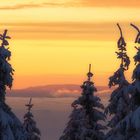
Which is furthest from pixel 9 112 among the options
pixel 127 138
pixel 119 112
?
pixel 119 112

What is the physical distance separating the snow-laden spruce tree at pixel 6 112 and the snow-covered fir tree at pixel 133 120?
4279 millimetres

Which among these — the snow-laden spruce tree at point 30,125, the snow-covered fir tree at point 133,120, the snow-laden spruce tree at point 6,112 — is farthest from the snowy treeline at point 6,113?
the snow-laden spruce tree at point 30,125

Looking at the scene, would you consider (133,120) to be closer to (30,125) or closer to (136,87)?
(136,87)

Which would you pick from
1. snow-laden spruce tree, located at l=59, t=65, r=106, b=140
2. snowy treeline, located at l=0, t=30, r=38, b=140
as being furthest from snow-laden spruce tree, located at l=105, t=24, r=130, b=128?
snowy treeline, located at l=0, t=30, r=38, b=140

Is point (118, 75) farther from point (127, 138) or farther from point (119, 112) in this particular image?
point (127, 138)

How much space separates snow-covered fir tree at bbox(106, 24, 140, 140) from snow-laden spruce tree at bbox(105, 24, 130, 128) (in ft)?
65.4

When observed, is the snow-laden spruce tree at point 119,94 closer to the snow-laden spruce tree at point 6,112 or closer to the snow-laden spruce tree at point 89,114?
the snow-laden spruce tree at point 89,114

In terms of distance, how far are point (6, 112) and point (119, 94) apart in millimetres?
18942

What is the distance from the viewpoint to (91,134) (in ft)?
156

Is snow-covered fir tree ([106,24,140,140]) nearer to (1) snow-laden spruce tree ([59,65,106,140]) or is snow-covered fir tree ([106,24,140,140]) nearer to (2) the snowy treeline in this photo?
(2) the snowy treeline

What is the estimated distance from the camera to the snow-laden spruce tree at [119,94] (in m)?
41.9

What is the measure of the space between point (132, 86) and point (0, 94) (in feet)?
19.5

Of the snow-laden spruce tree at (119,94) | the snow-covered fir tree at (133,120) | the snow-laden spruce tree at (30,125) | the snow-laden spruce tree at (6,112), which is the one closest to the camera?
the snow-covered fir tree at (133,120)

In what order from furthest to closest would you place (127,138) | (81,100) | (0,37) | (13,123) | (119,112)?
(81,100) → (119,112) → (0,37) → (13,123) → (127,138)
